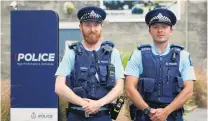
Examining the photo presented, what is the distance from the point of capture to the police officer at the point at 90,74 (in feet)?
13.0

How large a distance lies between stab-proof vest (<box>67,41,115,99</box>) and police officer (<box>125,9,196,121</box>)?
205 millimetres

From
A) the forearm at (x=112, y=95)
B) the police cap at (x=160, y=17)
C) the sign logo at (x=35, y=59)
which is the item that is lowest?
the forearm at (x=112, y=95)

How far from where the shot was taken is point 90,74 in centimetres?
401

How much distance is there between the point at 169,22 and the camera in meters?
4.09

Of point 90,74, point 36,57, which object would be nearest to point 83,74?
point 90,74

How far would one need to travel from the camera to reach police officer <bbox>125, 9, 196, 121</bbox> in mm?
4023

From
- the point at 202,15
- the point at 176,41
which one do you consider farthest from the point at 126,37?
the point at 202,15

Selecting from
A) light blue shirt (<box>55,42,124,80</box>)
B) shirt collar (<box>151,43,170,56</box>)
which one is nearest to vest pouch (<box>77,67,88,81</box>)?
light blue shirt (<box>55,42,124,80</box>)

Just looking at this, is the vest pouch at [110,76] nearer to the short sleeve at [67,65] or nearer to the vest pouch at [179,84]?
the short sleeve at [67,65]

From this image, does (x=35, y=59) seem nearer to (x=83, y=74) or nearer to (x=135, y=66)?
(x=83, y=74)

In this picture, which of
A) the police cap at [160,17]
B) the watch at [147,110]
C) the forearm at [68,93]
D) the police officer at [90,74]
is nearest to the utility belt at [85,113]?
the police officer at [90,74]

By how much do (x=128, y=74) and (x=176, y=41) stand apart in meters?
9.11

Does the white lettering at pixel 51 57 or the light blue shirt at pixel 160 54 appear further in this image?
the white lettering at pixel 51 57

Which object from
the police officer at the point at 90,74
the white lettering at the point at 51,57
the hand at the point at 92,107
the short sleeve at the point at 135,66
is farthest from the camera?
the white lettering at the point at 51,57
